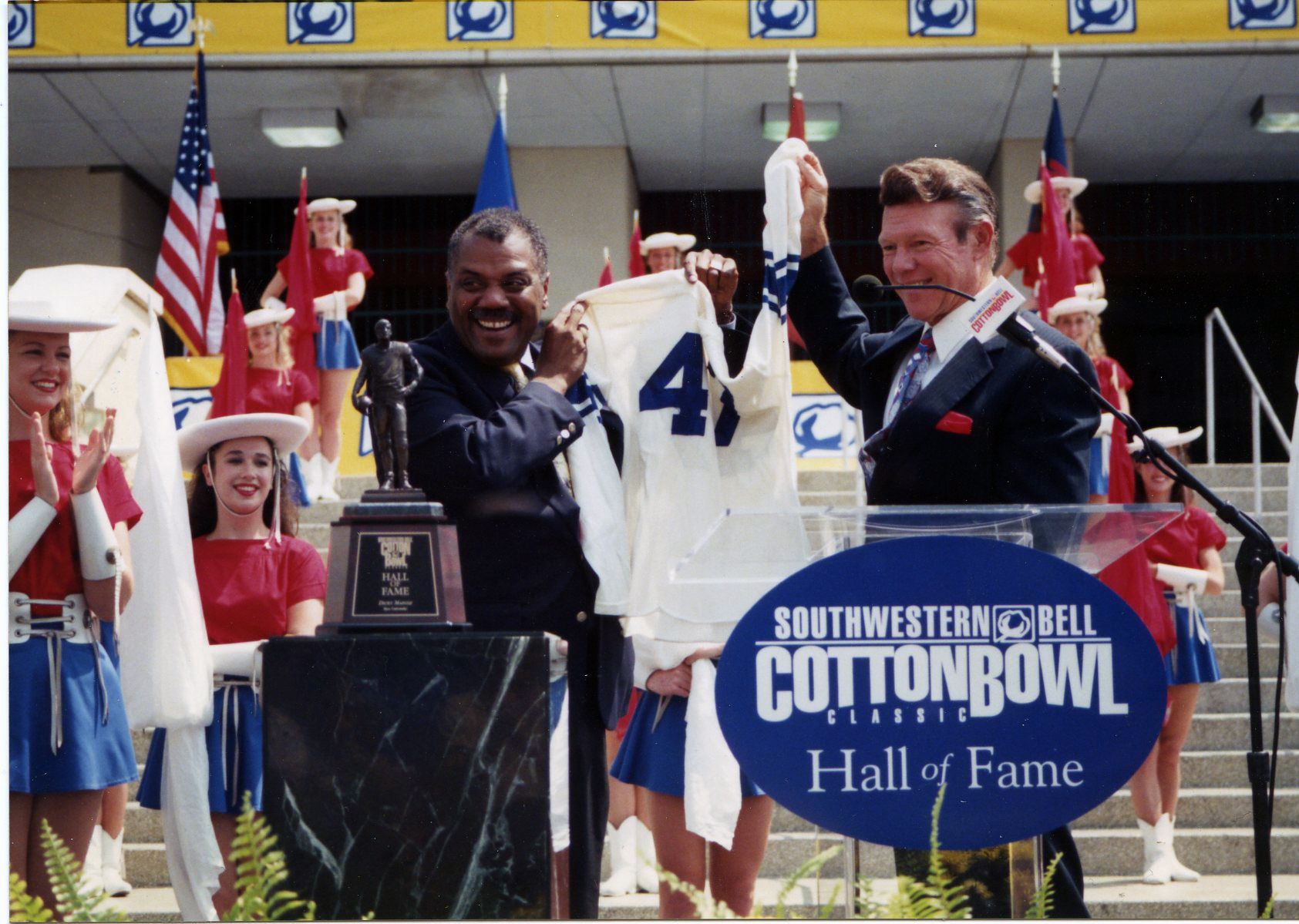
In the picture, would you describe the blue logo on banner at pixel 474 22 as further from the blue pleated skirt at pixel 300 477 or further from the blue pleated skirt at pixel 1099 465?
the blue pleated skirt at pixel 1099 465

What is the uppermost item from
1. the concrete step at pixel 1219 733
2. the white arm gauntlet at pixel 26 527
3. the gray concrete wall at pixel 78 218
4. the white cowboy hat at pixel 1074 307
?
the gray concrete wall at pixel 78 218

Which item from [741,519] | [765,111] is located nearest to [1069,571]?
[741,519]

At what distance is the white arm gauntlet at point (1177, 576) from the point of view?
19.7 ft

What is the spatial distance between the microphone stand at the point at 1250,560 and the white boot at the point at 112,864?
149 inches

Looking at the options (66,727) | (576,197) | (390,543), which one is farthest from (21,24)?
(576,197)

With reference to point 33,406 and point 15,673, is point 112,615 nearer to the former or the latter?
point 15,673

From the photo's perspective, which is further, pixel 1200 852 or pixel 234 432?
pixel 1200 852

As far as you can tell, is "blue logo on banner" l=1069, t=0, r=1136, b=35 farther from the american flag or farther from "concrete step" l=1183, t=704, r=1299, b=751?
the american flag

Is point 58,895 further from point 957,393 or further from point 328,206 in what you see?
point 328,206

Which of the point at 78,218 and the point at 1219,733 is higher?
the point at 78,218

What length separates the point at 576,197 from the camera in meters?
13.1

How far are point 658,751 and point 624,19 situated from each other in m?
8.74

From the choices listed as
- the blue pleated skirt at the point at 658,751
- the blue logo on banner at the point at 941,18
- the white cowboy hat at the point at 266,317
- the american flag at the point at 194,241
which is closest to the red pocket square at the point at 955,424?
the blue pleated skirt at the point at 658,751

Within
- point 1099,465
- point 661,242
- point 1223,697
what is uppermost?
point 661,242
